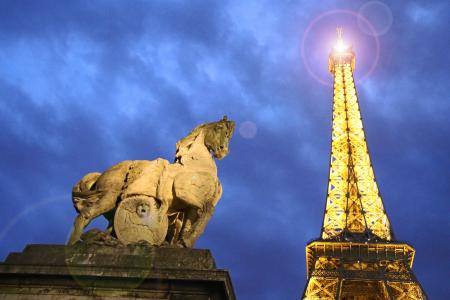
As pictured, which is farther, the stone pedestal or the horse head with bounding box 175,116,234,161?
the horse head with bounding box 175,116,234,161

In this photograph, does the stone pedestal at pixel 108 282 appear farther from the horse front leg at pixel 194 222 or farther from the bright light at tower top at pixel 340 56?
the bright light at tower top at pixel 340 56

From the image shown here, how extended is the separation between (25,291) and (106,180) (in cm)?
210

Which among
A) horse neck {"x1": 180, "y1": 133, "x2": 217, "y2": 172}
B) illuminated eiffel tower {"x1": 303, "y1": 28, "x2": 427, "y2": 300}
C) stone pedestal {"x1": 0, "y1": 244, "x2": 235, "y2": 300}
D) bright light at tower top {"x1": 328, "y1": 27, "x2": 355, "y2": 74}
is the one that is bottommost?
stone pedestal {"x1": 0, "y1": 244, "x2": 235, "y2": 300}

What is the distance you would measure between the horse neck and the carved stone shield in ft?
3.16

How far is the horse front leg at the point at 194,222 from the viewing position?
7.30 metres

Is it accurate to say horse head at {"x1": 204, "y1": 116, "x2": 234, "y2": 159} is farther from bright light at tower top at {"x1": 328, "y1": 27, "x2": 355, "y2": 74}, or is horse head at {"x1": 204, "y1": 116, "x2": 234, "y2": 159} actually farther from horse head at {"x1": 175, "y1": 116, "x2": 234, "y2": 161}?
bright light at tower top at {"x1": 328, "y1": 27, "x2": 355, "y2": 74}

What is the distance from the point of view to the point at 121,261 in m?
6.41

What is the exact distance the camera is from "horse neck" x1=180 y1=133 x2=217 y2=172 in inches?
313

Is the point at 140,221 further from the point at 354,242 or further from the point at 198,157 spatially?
the point at 354,242

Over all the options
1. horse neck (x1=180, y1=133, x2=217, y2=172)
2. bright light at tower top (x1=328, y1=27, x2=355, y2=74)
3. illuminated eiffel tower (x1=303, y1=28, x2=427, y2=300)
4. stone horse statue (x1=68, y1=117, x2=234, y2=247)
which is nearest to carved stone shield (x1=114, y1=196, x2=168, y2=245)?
stone horse statue (x1=68, y1=117, x2=234, y2=247)

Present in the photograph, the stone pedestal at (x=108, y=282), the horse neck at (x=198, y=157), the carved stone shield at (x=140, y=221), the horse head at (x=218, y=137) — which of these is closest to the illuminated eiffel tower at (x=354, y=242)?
the horse head at (x=218, y=137)

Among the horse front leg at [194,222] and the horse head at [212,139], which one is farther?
the horse head at [212,139]

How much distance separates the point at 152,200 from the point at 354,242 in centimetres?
3967

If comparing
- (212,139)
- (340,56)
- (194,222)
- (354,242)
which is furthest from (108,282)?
(340,56)
